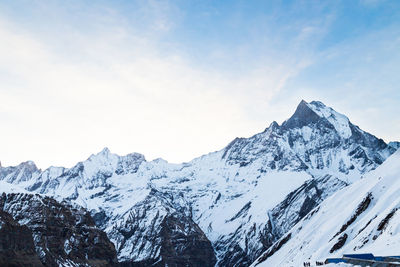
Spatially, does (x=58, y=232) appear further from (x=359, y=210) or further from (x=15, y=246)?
(x=359, y=210)

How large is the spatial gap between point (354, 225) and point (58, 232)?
111 m

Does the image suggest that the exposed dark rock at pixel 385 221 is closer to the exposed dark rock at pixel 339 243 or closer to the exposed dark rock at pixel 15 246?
the exposed dark rock at pixel 339 243

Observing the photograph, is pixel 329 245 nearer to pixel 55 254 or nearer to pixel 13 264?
pixel 13 264

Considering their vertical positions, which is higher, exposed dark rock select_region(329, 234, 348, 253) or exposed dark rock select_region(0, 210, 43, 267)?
exposed dark rock select_region(0, 210, 43, 267)

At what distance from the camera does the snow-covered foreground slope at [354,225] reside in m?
56.4

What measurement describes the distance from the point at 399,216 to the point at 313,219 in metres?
65.9

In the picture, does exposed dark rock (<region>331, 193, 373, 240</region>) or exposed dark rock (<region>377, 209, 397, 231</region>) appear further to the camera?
exposed dark rock (<region>331, 193, 373, 240</region>)

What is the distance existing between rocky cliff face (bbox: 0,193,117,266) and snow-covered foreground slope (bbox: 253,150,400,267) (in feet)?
220

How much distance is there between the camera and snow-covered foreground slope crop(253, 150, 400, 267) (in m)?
56.4

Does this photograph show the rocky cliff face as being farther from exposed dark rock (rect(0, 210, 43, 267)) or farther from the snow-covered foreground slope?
the snow-covered foreground slope

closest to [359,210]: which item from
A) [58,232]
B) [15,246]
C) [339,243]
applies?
[339,243]

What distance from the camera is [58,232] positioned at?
15575cm

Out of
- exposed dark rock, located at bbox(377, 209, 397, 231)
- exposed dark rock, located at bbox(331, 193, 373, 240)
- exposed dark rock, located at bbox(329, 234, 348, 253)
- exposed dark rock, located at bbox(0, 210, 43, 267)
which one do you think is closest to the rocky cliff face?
exposed dark rock, located at bbox(0, 210, 43, 267)

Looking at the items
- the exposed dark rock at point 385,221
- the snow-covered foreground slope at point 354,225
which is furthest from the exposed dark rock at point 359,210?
the exposed dark rock at point 385,221
